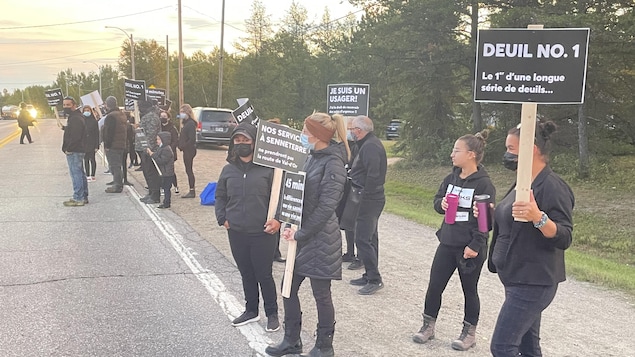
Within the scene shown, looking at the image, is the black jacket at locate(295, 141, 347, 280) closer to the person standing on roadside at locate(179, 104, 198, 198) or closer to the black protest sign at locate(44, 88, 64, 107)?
the person standing on roadside at locate(179, 104, 198, 198)

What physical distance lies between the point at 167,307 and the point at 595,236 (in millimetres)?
8651

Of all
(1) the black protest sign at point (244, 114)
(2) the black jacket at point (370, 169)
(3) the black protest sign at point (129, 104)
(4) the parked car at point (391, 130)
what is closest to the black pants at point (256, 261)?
(2) the black jacket at point (370, 169)

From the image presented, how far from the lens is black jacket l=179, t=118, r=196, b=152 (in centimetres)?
1136

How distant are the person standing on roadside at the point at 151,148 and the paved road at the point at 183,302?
2.07 metres

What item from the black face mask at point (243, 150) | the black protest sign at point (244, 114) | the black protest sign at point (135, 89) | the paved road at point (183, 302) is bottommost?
the paved road at point (183, 302)

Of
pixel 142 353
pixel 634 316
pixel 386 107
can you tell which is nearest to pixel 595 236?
pixel 634 316

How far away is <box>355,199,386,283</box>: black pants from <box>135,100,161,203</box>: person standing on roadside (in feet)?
19.9

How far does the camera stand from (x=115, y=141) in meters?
11.6

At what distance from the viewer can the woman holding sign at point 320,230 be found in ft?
12.7

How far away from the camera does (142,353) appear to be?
4.06 metres

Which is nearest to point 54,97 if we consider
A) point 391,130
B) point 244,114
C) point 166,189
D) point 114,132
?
point 114,132

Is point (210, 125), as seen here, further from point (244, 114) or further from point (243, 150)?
point (243, 150)

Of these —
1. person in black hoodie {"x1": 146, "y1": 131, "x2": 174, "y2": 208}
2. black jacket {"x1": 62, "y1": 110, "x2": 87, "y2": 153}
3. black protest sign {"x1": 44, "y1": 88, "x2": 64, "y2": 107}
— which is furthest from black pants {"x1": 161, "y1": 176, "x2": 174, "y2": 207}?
black protest sign {"x1": 44, "y1": 88, "x2": 64, "y2": 107}

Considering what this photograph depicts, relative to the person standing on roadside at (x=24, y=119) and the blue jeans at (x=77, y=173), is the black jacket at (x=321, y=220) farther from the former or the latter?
the person standing on roadside at (x=24, y=119)
